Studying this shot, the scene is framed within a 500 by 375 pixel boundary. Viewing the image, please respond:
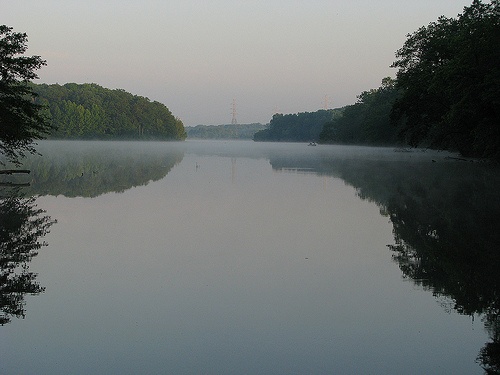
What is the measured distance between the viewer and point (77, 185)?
31000mm

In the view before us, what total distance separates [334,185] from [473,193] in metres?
7.97

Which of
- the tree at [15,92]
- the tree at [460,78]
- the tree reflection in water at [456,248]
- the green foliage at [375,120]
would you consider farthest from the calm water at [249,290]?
the green foliage at [375,120]

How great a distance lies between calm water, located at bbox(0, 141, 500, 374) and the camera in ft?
24.5

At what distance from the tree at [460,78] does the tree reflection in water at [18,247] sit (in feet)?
103

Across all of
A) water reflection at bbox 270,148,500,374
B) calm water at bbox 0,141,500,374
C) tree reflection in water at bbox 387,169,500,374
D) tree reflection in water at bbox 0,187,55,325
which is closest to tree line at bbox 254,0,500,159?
water reflection at bbox 270,148,500,374

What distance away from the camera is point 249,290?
10.7 m

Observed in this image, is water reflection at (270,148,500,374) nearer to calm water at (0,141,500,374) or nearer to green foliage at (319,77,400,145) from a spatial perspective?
calm water at (0,141,500,374)

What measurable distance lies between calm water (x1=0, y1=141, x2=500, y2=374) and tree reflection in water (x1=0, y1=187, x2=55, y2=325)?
0.06 metres

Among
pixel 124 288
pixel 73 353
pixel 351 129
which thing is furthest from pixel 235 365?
pixel 351 129

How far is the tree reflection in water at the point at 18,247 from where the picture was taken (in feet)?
32.1

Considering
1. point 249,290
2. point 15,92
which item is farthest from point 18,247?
point 15,92

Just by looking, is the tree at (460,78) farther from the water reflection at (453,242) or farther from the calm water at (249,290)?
the calm water at (249,290)

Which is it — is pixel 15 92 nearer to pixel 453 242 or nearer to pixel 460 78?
pixel 453 242

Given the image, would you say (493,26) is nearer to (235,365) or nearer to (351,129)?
(235,365)
